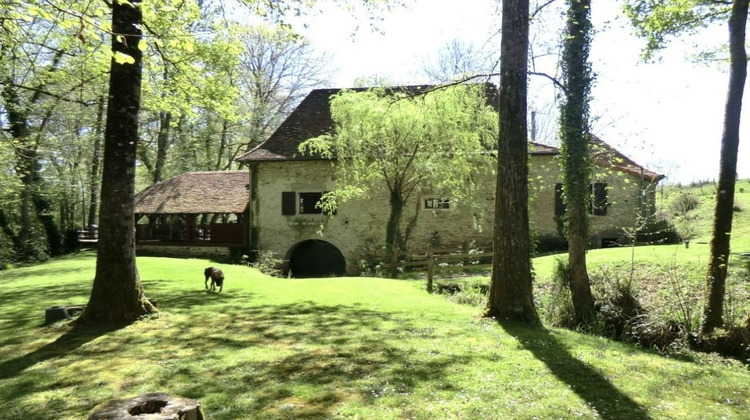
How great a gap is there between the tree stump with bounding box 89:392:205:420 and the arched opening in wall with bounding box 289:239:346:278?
62.2 ft

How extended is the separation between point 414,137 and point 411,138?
11cm

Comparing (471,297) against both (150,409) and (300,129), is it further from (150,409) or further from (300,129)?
(300,129)

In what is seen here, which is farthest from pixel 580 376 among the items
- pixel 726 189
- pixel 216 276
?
pixel 216 276

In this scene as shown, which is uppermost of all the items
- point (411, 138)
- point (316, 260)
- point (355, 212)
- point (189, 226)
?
point (411, 138)

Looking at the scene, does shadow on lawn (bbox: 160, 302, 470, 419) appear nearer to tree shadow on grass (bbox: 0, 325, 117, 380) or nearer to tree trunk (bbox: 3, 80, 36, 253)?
tree shadow on grass (bbox: 0, 325, 117, 380)

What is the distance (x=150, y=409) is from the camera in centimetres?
296

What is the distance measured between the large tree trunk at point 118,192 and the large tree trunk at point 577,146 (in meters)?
7.29

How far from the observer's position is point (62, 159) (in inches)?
1068

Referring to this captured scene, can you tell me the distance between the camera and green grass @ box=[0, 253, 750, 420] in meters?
3.97

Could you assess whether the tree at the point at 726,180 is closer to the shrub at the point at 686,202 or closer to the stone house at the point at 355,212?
the stone house at the point at 355,212

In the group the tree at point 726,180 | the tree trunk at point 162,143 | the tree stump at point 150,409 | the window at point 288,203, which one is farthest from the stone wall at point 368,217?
the tree stump at point 150,409

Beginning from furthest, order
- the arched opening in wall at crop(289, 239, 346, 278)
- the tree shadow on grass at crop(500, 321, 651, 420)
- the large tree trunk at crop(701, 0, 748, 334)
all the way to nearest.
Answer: the arched opening in wall at crop(289, 239, 346, 278) < the large tree trunk at crop(701, 0, 748, 334) < the tree shadow on grass at crop(500, 321, 651, 420)

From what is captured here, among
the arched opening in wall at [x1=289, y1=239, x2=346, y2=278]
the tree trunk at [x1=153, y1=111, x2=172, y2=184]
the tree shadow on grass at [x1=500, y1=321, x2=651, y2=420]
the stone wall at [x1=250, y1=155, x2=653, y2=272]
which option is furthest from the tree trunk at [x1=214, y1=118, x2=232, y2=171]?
the tree shadow on grass at [x1=500, y1=321, x2=651, y2=420]

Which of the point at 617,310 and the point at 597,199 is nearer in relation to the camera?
the point at 617,310
